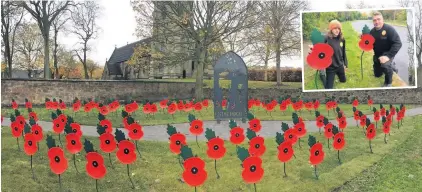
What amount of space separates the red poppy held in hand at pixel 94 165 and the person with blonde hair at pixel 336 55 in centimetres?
400

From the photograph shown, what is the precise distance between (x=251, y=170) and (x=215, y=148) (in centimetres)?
72

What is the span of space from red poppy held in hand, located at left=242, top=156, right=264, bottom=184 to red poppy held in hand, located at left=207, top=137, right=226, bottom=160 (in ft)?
2.10

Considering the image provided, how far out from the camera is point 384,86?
6.86 m

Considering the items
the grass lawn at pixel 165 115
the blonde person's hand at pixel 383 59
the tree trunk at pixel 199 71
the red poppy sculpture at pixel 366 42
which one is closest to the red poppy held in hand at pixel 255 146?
the red poppy sculpture at pixel 366 42

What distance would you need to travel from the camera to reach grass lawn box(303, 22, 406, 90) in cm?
657

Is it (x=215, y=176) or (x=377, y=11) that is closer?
(x=215, y=176)

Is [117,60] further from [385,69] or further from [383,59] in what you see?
[383,59]

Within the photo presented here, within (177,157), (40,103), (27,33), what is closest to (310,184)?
(177,157)

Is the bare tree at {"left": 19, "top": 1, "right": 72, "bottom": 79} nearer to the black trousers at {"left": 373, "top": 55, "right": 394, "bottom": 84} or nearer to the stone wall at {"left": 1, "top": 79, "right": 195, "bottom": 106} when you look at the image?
the stone wall at {"left": 1, "top": 79, "right": 195, "bottom": 106}

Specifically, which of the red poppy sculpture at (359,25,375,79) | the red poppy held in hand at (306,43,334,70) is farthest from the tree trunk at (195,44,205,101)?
the red poppy sculpture at (359,25,375,79)

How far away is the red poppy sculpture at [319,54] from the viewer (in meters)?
6.39

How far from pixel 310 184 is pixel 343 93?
21.1ft

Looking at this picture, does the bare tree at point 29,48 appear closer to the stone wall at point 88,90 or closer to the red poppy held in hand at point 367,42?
the stone wall at point 88,90

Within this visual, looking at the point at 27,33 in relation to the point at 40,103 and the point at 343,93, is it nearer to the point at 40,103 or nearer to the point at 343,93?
the point at 40,103
